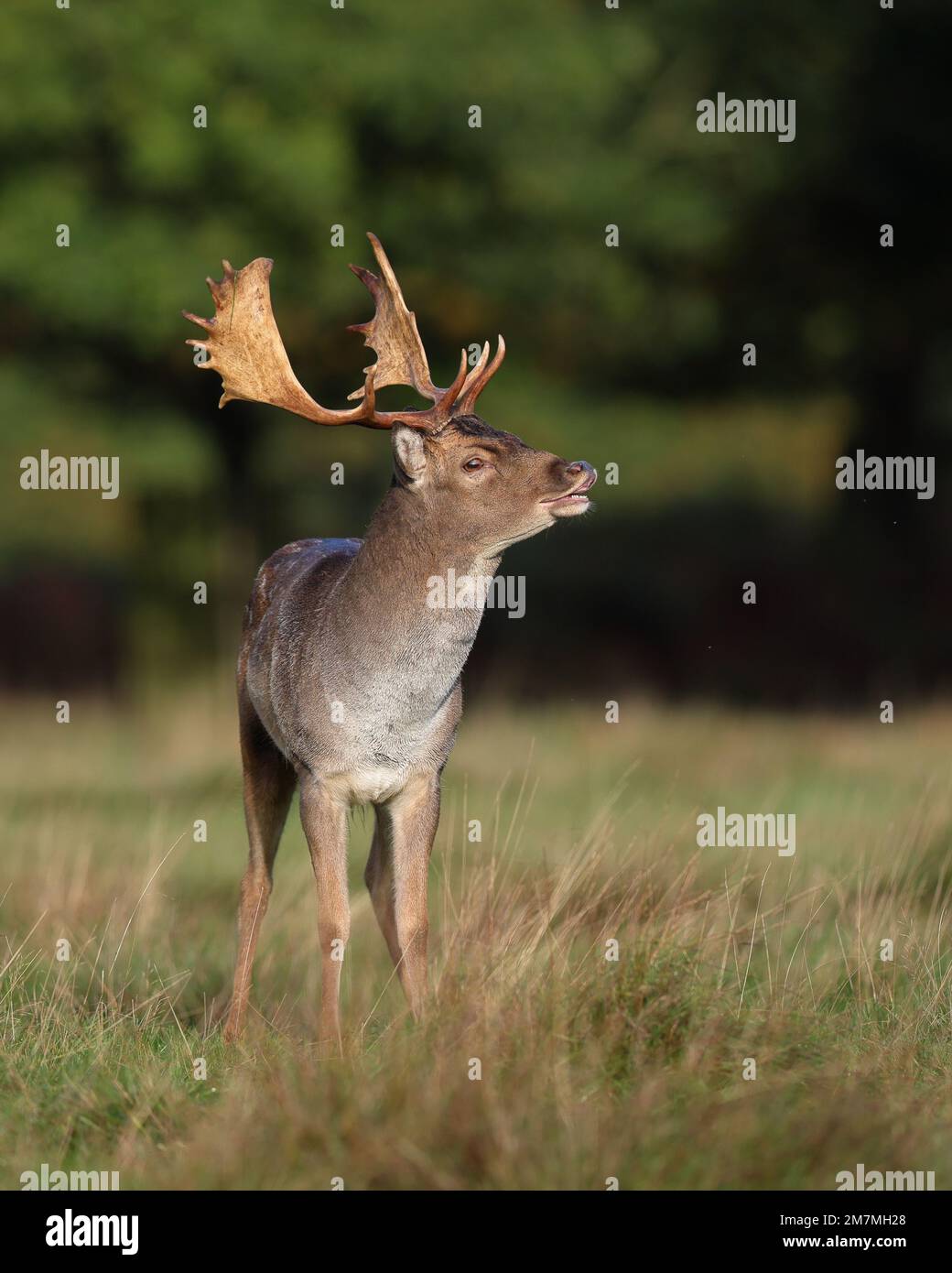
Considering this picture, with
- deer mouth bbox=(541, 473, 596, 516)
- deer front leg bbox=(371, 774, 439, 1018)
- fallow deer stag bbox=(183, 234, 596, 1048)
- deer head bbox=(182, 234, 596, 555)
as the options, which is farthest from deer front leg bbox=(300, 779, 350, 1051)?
deer mouth bbox=(541, 473, 596, 516)

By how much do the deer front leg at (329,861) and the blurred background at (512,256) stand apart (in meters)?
8.13

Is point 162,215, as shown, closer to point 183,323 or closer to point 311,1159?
point 183,323

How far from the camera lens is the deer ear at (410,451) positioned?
5836mm

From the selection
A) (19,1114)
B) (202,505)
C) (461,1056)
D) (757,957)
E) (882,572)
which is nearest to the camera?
(461,1056)

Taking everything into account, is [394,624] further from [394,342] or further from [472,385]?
[394,342]

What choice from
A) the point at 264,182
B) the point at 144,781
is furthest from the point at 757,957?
the point at 264,182

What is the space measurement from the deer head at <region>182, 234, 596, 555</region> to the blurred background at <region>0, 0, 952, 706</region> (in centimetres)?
734

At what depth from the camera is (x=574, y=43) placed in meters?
14.2

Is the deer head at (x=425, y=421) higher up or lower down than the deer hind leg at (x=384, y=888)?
higher up

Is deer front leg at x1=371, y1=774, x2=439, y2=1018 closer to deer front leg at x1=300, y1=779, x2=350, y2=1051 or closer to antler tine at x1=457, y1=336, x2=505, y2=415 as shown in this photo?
deer front leg at x1=300, y1=779, x2=350, y2=1051

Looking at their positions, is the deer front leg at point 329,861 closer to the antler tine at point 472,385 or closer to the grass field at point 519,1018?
the grass field at point 519,1018

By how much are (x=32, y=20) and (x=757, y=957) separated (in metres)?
9.89

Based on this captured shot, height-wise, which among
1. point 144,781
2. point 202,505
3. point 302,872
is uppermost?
point 202,505

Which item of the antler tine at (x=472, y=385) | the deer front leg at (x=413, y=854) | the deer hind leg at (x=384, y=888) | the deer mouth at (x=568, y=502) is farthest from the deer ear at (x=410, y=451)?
the deer hind leg at (x=384, y=888)
